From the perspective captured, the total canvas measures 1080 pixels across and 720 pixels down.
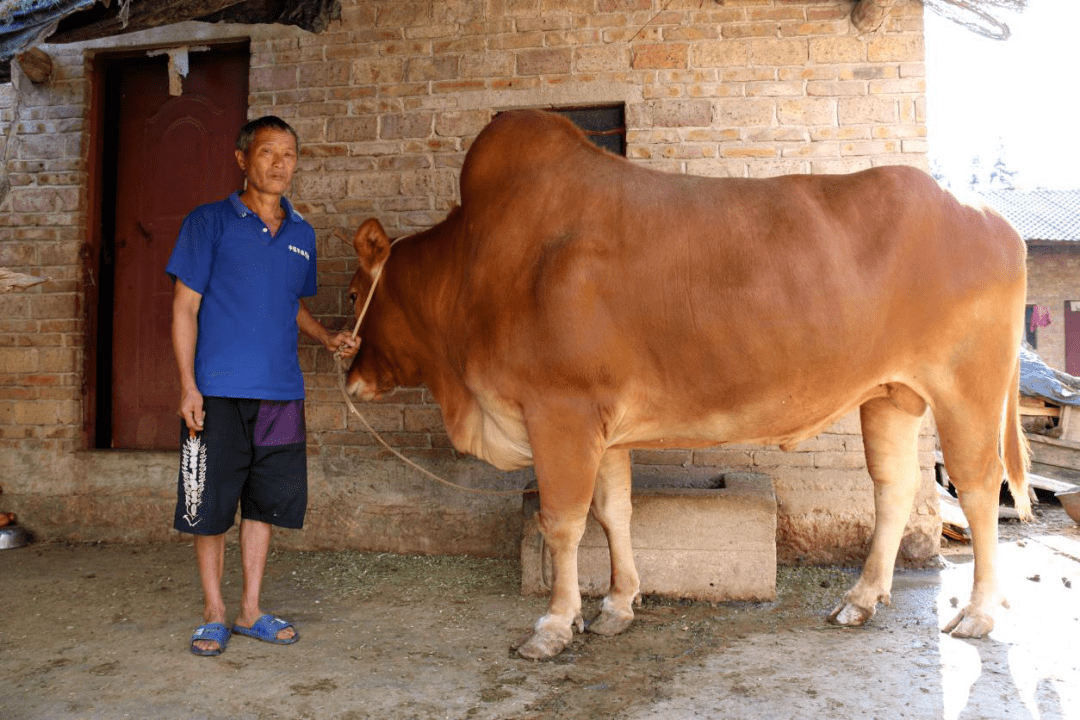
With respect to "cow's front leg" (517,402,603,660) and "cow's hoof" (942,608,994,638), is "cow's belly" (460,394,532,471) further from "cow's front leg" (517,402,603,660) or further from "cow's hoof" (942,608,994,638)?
"cow's hoof" (942,608,994,638)

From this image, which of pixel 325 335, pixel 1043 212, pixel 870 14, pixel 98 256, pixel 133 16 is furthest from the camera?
pixel 1043 212

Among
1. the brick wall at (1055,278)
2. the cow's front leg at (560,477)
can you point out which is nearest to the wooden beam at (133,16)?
the cow's front leg at (560,477)

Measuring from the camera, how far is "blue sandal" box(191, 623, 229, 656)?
3217 mm

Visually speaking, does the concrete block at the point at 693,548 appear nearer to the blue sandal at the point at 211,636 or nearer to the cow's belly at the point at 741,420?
the cow's belly at the point at 741,420

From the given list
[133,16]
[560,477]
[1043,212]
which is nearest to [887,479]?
[560,477]

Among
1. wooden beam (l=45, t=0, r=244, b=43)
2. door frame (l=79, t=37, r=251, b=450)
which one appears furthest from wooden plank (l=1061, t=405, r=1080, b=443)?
wooden beam (l=45, t=0, r=244, b=43)

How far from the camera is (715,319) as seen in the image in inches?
127

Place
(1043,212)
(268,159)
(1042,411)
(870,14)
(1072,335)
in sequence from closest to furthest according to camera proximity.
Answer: (268,159), (870,14), (1042,411), (1072,335), (1043,212)

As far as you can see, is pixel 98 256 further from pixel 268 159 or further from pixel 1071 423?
pixel 1071 423

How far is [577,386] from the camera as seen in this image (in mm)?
3268

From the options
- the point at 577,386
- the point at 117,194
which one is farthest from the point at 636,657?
the point at 117,194

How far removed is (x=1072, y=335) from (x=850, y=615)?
19670mm

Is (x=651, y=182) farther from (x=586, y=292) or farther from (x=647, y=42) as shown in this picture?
(x=647, y=42)

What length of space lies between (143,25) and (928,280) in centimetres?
371
